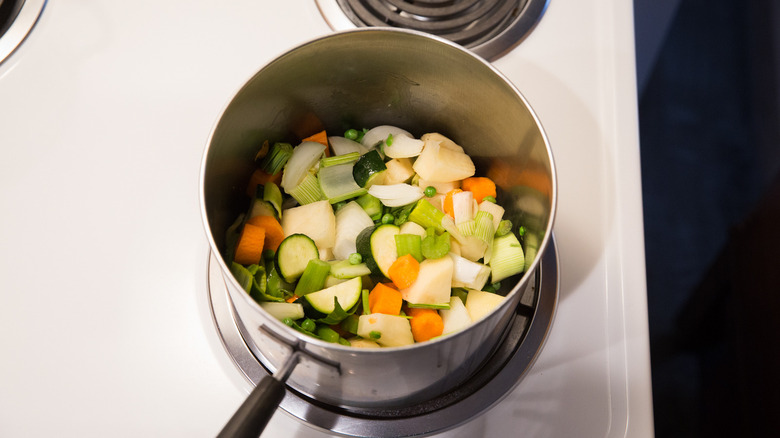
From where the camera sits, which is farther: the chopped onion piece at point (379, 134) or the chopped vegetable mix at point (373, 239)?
the chopped onion piece at point (379, 134)

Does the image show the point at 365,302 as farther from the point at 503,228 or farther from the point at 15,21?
the point at 15,21

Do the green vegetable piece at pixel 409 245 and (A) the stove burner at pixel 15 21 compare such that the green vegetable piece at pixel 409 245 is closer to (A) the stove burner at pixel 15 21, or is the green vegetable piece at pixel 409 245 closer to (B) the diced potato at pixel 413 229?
(B) the diced potato at pixel 413 229

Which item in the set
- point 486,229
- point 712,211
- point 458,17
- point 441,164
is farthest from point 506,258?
point 712,211

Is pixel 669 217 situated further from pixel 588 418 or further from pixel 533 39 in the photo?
pixel 588 418

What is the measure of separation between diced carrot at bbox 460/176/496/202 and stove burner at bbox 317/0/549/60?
0.19m

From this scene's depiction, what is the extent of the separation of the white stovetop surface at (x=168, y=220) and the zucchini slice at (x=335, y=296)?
5.3 inches

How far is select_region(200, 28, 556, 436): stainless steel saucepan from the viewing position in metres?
0.54

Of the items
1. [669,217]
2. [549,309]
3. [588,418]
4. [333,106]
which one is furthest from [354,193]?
[669,217]

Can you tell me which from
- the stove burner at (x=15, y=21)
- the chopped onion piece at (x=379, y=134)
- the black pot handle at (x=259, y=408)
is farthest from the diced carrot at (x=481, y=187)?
the stove burner at (x=15, y=21)

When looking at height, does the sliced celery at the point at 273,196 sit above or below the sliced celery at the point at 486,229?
above

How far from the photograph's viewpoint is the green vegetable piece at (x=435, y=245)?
2.27 feet

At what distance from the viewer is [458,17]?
0.88 m

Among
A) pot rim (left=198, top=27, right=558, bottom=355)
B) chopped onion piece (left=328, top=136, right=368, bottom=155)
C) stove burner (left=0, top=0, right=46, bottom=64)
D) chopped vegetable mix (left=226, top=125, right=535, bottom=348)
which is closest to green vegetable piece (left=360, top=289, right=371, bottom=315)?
chopped vegetable mix (left=226, top=125, right=535, bottom=348)

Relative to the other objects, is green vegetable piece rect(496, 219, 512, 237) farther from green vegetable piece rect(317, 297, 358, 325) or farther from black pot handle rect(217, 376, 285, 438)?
black pot handle rect(217, 376, 285, 438)
